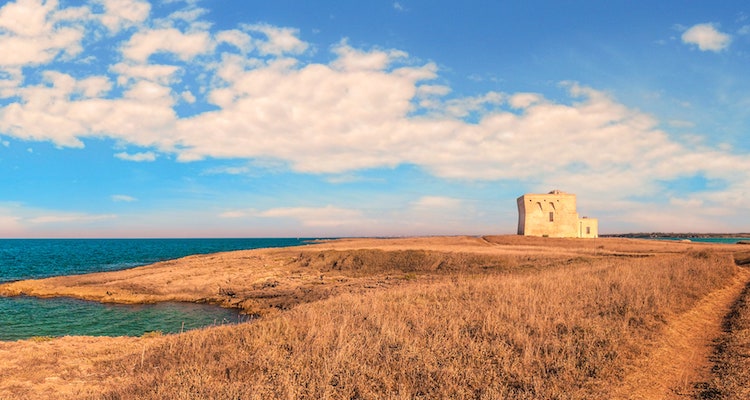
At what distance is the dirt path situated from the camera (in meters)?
6.46

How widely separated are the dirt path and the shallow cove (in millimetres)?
15039

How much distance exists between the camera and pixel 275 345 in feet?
27.2

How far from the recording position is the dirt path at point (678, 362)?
6.46 metres

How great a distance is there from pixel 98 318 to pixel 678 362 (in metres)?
24.6

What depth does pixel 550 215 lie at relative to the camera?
6078cm

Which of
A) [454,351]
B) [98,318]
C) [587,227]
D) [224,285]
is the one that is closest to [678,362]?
[454,351]

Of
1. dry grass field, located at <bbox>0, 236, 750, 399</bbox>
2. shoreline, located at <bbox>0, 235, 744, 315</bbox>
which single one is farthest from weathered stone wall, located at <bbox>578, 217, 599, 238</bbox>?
dry grass field, located at <bbox>0, 236, 750, 399</bbox>

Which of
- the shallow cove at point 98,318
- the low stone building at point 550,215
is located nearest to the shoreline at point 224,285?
the shallow cove at point 98,318

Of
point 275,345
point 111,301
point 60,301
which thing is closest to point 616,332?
point 275,345

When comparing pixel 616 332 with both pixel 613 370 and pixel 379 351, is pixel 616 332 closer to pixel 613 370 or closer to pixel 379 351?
pixel 613 370

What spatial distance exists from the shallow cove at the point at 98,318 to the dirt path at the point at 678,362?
1504cm

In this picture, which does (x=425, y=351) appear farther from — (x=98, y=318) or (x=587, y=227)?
(x=587, y=227)

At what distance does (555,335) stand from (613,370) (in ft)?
5.24

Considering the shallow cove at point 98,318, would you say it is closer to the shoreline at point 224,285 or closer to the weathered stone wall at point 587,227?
the shoreline at point 224,285
